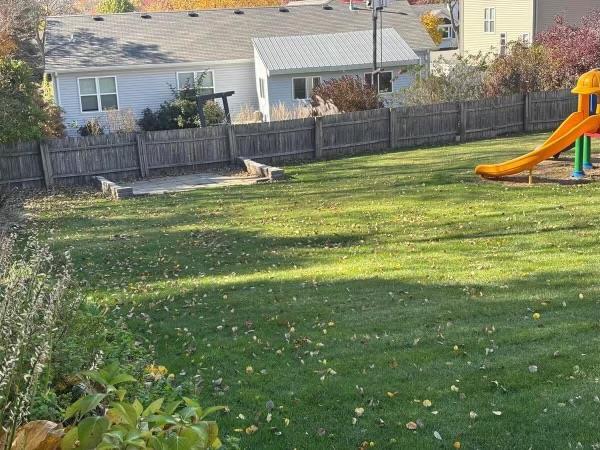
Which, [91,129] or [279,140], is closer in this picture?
[279,140]

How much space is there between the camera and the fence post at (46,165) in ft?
66.5

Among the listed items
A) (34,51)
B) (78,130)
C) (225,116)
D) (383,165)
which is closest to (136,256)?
(383,165)

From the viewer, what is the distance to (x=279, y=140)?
2305 cm

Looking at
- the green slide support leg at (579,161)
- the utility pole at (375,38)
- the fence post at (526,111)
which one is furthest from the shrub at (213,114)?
the green slide support leg at (579,161)

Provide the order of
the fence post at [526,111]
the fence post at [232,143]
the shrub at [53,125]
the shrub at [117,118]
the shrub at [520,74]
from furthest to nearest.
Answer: the shrub at [117,118] < the shrub at [520,74] < the fence post at [526,111] < the fence post at [232,143] < the shrub at [53,125]

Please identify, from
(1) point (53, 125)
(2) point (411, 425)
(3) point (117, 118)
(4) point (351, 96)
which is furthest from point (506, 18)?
(2) point (411, 425)

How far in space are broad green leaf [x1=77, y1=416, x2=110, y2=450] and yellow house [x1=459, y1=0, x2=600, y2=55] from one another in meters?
32.9

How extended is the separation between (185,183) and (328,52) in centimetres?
1472

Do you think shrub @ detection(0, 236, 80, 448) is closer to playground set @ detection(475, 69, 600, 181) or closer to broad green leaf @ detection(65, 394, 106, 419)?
broad green leaf @ detection(65, 394, 106, 419)

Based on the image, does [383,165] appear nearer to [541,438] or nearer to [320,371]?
[320,371]

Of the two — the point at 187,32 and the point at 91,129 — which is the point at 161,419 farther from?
the point at 187,32

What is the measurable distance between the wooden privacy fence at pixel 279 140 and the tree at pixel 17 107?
488mm

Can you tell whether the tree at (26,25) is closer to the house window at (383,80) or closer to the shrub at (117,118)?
the shrub at (117,118)

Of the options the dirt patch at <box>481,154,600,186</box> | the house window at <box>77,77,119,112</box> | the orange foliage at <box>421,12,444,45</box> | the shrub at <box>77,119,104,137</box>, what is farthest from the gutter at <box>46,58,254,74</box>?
the orange foliage at <box>421,12,444,45</box>
